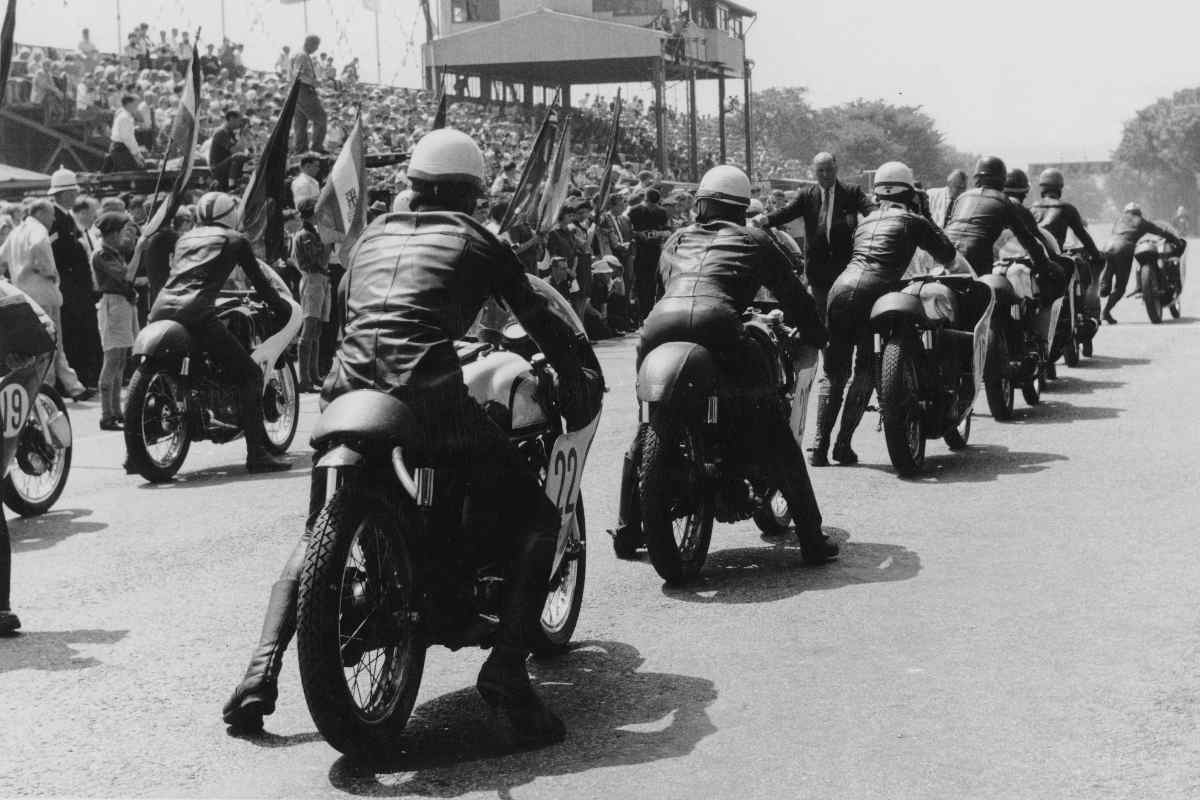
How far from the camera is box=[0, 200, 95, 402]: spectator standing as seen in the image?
14734mm

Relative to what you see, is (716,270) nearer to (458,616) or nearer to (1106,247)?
(458,616)

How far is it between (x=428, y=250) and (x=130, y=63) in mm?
28689

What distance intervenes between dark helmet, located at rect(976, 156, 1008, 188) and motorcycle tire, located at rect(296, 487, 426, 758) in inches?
366

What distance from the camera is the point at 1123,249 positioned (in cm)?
2270

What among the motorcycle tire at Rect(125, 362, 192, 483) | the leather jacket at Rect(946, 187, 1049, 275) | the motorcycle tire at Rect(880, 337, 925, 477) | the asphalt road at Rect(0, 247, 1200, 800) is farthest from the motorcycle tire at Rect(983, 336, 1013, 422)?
the motorcycle tire at Rect(125, 362, 192, 483)

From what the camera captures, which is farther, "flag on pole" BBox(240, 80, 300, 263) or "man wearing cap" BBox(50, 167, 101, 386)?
"man wearing cap" BBox(50, 167, 101, 386)

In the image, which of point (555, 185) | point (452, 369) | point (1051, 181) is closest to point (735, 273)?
point (452, 369)

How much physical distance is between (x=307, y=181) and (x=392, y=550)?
525 inches

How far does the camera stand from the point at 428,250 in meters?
5.42

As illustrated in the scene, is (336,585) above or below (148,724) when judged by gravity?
above

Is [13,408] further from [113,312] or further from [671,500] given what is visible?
[113,312]

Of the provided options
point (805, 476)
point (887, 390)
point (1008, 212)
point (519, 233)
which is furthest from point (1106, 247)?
point (805, 476)

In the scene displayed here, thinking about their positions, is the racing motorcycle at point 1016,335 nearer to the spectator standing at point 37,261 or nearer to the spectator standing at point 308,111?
the spectator standing at point 37,261

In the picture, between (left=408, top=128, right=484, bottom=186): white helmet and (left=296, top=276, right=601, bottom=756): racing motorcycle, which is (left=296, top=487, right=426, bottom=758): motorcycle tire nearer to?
(left=296, top=276, right=601, bottom=756): racing motorcycle
